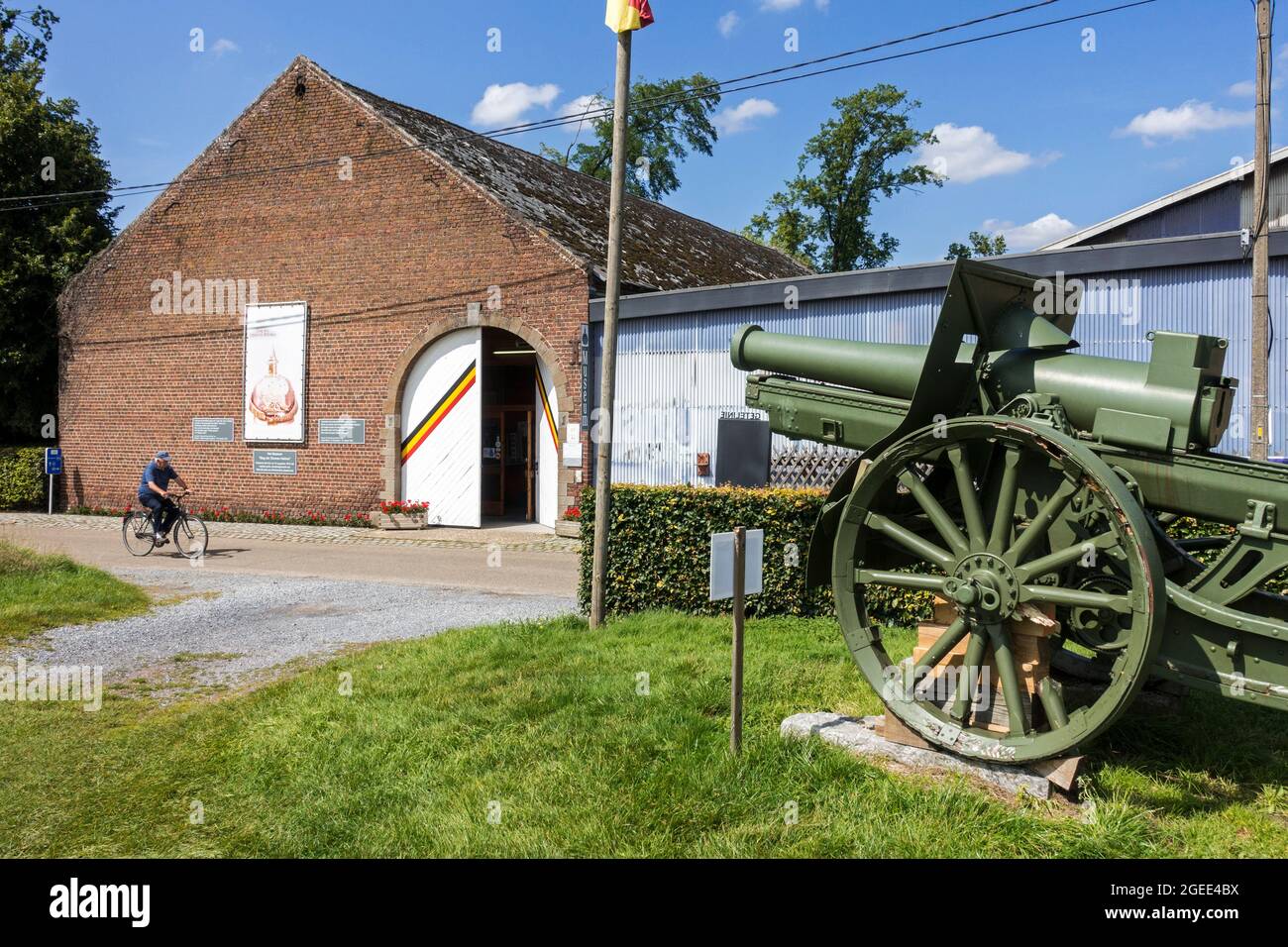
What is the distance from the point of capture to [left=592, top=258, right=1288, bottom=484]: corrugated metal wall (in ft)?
36.5

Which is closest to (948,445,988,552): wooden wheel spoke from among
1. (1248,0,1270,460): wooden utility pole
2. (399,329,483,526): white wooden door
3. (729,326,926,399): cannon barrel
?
(729,326,926,399): cannon barrel

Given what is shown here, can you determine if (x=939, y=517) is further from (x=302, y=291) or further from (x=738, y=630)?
(x=302, y=291)

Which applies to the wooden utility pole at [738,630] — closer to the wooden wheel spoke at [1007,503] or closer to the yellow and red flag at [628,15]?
the wooden wheel spoke at [1007,503]

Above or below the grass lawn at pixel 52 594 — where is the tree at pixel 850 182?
above

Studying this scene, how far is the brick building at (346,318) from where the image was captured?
60.3ft

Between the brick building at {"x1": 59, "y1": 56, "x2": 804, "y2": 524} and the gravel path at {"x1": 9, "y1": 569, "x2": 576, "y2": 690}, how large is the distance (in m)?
6.80

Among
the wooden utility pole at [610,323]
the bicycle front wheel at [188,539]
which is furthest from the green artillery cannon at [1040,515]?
the bicycle front wheel at [188,539]

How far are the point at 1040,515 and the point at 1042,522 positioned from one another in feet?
0.10

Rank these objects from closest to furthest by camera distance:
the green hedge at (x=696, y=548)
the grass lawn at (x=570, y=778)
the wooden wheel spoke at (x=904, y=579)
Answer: the grass lawn at (x=570, y=778)
the wooden wheel spoke at (x=904, y=579)
the green hedge at (x=696, y=548)

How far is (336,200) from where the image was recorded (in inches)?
786

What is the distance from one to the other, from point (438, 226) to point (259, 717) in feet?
46.2

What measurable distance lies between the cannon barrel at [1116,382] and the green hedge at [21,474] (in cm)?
2387
